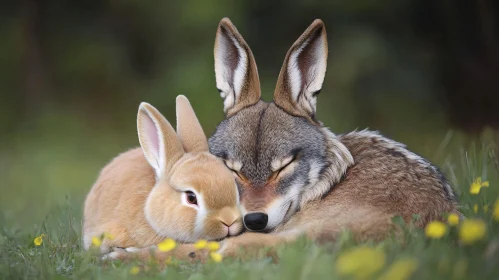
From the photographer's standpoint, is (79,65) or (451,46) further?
(79,65)

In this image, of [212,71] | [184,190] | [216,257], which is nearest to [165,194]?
[184,190]

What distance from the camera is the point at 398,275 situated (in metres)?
3.45

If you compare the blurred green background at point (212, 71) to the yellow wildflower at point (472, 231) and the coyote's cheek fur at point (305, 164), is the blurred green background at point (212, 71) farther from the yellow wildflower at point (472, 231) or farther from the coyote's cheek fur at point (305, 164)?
the yellow wildflower at point (472, 231)

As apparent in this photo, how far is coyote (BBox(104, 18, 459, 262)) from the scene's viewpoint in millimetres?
4965

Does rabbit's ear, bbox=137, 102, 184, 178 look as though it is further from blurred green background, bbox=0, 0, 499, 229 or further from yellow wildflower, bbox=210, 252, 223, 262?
blurred green background, bbox=0, 0, 499, 229

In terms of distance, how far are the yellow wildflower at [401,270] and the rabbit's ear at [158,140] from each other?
2211 mm

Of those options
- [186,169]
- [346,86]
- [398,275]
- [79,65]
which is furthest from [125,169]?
[79,65]

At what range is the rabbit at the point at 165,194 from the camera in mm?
4992

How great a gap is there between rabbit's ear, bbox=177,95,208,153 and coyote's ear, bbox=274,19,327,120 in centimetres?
65

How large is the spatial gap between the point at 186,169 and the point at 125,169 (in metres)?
0.92

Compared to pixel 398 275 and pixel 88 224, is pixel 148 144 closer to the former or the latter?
pixel 88 224

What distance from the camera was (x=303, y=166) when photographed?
5332 millimetres

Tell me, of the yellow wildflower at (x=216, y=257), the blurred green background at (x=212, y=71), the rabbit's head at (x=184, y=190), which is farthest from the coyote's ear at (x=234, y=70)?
the blurred green background at (x=212, y=71)

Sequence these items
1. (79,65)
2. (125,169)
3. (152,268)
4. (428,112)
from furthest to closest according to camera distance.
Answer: (79,65), (428,112), (125,169), (152,268)
